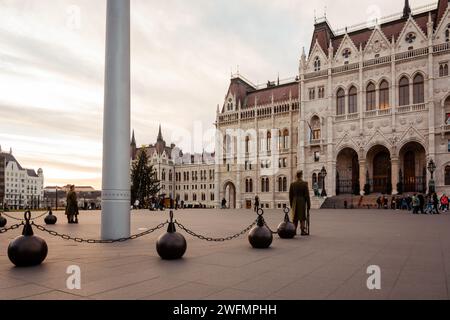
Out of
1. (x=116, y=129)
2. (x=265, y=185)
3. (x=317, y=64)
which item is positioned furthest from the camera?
(x=265, y=185)

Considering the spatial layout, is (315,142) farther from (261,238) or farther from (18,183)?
(18,183)

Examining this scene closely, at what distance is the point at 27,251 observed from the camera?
20.5 ft

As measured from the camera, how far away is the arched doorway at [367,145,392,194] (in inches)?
1804

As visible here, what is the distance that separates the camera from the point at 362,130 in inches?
1799

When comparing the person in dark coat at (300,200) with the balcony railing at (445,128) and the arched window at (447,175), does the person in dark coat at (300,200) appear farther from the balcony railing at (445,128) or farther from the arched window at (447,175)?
the balcony railing at (445,128)

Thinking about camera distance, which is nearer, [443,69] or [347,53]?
[443,69]

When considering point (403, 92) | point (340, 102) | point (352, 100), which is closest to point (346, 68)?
point (352, 100)

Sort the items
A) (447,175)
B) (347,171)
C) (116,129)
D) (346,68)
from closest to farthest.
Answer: (116,129)
(447,175)
(346,68)
(347,171)

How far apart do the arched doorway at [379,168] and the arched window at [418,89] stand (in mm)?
7212

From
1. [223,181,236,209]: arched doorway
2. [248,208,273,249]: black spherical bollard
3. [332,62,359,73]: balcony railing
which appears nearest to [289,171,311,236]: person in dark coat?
[248,208,273,249]: black spherical bollard

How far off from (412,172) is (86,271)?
47.0 m

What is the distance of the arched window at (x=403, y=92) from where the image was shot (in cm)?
4394

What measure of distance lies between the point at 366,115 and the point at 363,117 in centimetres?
Result: 50

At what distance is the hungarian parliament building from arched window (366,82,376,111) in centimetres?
13
